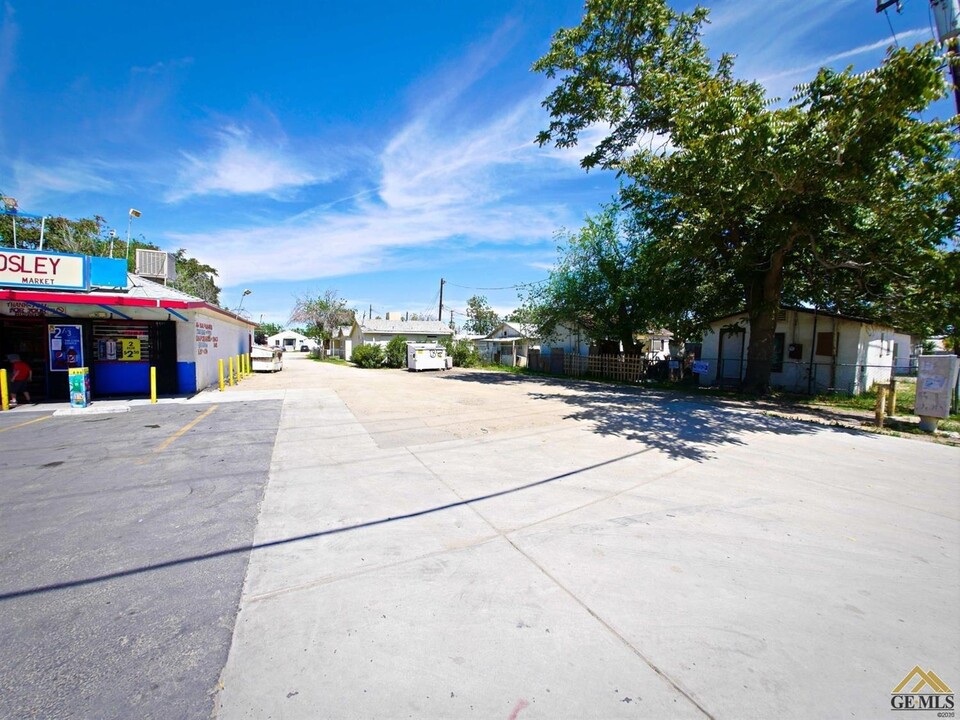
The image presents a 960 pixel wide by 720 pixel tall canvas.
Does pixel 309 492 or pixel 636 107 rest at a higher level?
pixel 636 107

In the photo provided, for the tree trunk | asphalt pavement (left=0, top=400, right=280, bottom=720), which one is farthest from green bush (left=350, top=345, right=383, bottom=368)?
asphalt pavement (left=0, top=400, right=280, bottom=720)

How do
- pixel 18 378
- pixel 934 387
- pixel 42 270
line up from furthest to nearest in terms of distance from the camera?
pixel 18 378 < pixel 42 270 < pixel 934 387

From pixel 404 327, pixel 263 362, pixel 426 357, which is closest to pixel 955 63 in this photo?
pixel 426 357

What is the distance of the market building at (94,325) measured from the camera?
442 inches

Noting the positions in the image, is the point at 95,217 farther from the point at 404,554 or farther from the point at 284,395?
the point at 404,554

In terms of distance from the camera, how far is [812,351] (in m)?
18.7

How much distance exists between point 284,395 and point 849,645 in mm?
15267

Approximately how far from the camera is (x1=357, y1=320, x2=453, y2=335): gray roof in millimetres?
46459

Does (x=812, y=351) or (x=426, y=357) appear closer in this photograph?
(x=812, y=351)

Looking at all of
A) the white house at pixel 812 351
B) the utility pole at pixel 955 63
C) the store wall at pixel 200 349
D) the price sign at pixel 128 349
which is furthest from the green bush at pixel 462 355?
the utility pole at pixel 955 63

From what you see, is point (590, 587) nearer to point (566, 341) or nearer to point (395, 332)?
point (566, 341)

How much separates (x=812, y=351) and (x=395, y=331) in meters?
37.4

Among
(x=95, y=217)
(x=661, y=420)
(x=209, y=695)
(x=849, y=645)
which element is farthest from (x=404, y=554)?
(x=95, y=217)

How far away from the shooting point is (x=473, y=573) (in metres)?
3.38
